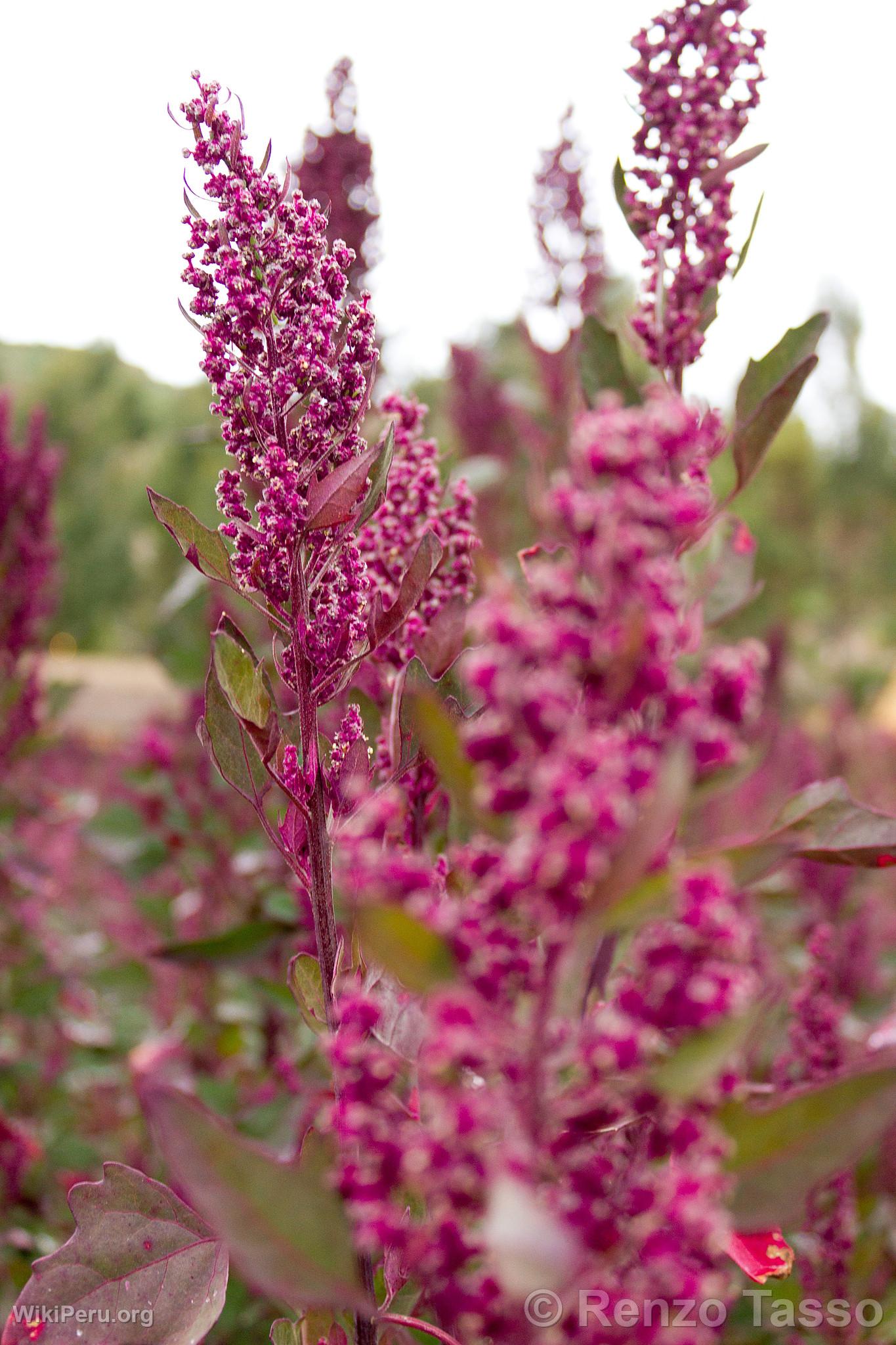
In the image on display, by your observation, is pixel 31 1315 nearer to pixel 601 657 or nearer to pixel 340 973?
pixel 340 973

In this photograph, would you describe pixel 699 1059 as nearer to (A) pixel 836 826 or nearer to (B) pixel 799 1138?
(B) pixel 799 1138

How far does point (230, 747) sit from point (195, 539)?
0.50 ft

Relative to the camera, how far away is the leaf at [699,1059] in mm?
382

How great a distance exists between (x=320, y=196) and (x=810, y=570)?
532 inches

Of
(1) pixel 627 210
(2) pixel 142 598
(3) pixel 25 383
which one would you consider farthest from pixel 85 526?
(1) pixel 627 210

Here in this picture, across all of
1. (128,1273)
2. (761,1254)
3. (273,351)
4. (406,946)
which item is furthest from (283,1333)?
(273,351)

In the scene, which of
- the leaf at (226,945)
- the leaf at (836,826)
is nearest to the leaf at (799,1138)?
the leaf at (836,826)

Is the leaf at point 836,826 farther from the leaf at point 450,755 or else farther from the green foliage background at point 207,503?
the green foliage background at point 207,503

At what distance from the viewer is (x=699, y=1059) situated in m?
0.39

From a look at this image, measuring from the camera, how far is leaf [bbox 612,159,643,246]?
0.96 metres

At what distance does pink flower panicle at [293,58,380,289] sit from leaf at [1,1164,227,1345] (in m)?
1.78

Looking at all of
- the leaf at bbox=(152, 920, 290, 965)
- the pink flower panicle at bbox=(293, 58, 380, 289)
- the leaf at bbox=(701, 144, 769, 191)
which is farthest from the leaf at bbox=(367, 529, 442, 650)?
the pink flower panicle at bbox=(293, 58, 380, 289)

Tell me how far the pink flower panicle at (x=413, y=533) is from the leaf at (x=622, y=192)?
27 cm

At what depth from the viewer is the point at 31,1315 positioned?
0.64m
